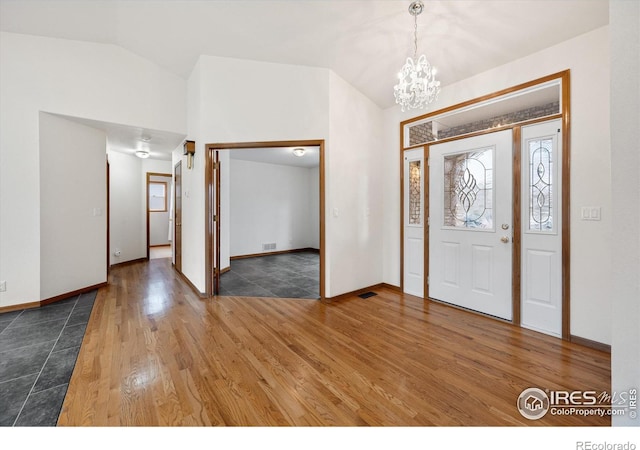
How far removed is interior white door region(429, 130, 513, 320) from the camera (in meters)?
2.91

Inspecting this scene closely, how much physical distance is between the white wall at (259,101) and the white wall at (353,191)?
236mm

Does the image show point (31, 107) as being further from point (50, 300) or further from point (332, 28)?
point (332, 28)

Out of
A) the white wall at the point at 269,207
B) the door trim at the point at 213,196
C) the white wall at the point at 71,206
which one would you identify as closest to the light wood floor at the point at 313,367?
the door trim at the point at 213,196

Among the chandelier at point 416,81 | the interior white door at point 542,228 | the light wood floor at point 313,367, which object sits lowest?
the light wood floor at point 313,367

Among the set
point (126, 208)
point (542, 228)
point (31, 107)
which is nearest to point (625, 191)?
point (542, 228)

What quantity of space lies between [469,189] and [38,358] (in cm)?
450

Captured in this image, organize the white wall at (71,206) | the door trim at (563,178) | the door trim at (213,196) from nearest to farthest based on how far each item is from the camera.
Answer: the door trim at (563,178)
the white wall at (71,206)
the door trim at (213,196)

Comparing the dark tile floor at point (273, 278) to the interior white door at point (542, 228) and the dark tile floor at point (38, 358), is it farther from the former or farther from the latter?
the interior white door at point (542, 228)

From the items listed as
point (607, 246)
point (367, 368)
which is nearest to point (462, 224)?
point (607, 246)

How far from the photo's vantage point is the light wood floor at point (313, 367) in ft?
5.15

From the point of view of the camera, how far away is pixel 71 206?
3688 mm

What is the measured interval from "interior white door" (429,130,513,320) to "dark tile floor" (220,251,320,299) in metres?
1.79

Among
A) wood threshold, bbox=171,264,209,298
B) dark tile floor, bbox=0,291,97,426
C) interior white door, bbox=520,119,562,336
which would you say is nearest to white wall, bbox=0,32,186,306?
dark tile floor, bbox=0,291,97,426

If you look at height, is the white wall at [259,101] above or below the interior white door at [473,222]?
above
